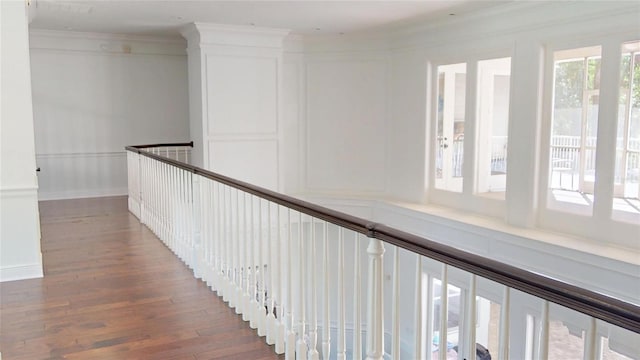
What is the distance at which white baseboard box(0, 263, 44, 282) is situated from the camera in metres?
4.42

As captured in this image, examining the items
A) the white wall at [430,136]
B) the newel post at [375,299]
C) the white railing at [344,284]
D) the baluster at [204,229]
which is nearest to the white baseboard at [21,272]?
the white railing at [344,284]

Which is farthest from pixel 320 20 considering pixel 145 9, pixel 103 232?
pixel 103 232

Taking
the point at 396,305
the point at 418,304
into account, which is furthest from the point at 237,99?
the point at 418,304

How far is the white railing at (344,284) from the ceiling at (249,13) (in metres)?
1.88

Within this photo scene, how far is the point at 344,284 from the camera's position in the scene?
3127 mm

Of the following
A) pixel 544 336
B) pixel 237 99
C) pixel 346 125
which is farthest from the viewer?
pixel 346 125

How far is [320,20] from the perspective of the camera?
7.24 metres

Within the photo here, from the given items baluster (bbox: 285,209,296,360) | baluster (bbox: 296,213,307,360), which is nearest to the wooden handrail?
baluster (bbox: 296,213,307,360)

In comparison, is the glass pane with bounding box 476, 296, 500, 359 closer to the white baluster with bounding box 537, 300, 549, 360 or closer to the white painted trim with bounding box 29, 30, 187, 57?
the white baluster with bounding box 537, 300, 549, 360

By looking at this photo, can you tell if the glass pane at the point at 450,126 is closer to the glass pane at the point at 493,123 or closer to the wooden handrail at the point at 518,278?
the glass pane at the point at 493,123

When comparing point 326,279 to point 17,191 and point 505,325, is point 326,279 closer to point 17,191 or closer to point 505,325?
point 505,325

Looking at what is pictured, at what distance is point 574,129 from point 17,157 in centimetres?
547

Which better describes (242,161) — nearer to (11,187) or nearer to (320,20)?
(320,20)

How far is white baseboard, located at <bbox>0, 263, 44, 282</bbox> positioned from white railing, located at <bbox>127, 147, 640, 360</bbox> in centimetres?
124
